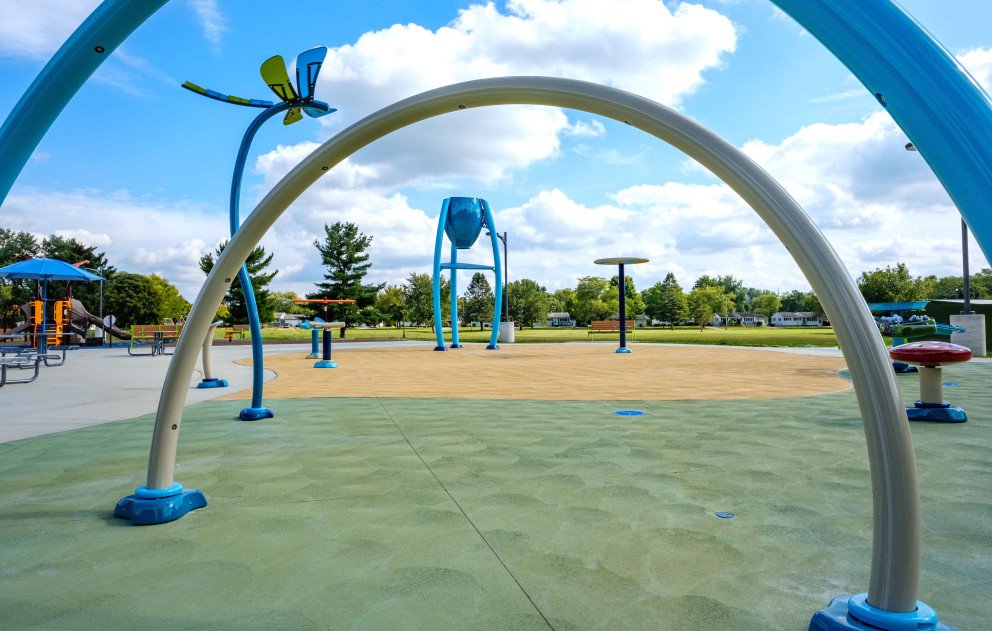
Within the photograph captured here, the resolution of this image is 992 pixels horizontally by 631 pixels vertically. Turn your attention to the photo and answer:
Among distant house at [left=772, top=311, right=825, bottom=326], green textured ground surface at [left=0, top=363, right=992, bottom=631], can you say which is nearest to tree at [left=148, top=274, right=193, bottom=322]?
green textured ground surface at [left=0, top=363, right=992, bottom=631]

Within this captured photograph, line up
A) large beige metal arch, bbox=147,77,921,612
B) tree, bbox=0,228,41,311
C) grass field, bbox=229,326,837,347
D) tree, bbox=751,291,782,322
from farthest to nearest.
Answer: tree, bbox=751,291,782,322, tree, bbox=0,228,41,311, grass field, bbox=229,326,837,347, large beige metal arch, bbox=147,77,921,612

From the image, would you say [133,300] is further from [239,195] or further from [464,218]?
[239,195]

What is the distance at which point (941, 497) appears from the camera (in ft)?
11.8

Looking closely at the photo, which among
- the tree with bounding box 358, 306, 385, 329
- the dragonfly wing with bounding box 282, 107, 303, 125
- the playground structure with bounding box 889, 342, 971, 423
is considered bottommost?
the playground structure with bounding box 889, 342, 971, 423

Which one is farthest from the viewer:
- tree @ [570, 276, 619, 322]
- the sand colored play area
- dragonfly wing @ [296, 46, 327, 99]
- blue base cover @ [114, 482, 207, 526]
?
tree @ [570, 276, 619, 322]

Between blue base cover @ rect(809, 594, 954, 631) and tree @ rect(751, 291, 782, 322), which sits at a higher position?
tree @ rect(751, 291, 782, 322)

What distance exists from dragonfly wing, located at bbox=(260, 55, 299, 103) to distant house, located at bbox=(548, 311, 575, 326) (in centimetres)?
12201

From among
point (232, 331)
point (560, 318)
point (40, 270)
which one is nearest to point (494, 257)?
point (40, 270)

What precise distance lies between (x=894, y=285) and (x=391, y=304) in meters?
49.0

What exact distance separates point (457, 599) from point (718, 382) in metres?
9.20

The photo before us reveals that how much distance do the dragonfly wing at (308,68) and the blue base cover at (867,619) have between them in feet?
20.3

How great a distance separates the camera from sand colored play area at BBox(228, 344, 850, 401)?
8914mm

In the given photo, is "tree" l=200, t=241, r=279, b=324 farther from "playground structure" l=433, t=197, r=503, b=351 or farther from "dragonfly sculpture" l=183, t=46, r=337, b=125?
"dragonfly sculpture" l=183, t=46, r=337, b=125

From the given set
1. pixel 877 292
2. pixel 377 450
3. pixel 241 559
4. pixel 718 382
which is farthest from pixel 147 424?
pixel 877 292
